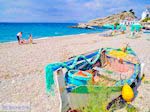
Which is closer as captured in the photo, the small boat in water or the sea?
the small boat in water

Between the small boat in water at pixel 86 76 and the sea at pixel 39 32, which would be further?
the sea at pixel 39 32

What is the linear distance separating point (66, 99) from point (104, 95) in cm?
101

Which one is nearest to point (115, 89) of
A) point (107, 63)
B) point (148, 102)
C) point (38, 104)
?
point (148, 102)

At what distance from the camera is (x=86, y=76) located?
5812 millimetres

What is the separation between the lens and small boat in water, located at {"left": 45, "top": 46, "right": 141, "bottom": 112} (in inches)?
195

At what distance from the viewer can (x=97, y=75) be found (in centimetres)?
716

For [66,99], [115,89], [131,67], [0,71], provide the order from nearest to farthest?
1. [66,99]
2. [115,89]
3. [131,67]
4. [0,71]

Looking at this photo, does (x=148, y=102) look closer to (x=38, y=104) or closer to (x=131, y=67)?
(x=131, y=67)

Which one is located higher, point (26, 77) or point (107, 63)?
point (107, 63)

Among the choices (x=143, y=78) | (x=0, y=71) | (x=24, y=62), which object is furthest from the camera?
(x=24, y=62)

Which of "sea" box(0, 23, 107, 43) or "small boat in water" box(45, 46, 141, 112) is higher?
"small boat in water" box(45, 46, 141, 112)

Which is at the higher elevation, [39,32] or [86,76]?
[86,76]

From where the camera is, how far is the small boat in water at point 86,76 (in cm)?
494

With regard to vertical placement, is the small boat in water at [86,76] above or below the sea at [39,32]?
above
